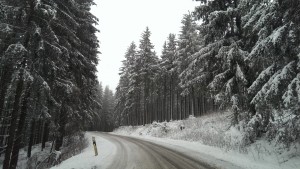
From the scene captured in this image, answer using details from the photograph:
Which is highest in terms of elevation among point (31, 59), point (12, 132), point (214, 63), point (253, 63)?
point (214, 63)

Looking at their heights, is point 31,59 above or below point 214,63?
below

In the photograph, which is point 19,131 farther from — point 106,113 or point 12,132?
point 106,113

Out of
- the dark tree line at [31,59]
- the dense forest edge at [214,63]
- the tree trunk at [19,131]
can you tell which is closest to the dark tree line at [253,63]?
the dense forest edge at [214,63]

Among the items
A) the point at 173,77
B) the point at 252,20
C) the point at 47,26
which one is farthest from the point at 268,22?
the point at 173,77

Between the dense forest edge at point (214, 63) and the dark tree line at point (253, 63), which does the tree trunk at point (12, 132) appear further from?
the dark tree line at point (253, 63)

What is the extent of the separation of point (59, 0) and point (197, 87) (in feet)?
35.6

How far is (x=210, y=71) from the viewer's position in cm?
1444

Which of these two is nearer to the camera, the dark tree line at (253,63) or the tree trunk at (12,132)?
the dark tree line at (253,63)

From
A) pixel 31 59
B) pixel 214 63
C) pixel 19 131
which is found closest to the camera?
pixel 31 59

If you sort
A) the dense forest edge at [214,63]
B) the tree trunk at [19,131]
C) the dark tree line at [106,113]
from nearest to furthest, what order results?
the dense forest edge at [214,63] → the tree trunk at [19,131] → the dark tree line at [106,113]

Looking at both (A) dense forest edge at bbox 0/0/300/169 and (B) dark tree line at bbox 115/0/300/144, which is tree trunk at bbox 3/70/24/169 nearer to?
(A) dense forest edge at bbox 0/0/300/169

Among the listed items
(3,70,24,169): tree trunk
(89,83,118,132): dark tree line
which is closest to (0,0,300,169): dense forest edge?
(3,70,24,169): tree trunk

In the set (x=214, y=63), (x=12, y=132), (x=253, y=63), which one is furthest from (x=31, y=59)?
(x=253, y=63)

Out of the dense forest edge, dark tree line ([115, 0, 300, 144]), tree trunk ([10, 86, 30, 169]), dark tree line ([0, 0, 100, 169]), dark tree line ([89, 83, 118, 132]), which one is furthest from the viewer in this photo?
dark tree line ([89, 83, 118, 132])
